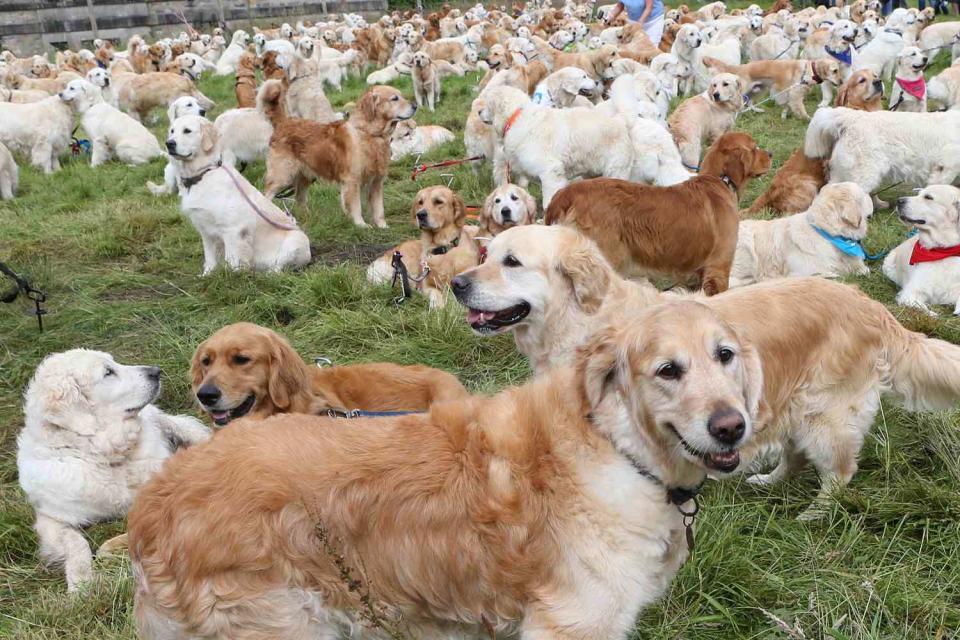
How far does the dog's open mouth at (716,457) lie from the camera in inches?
84.4

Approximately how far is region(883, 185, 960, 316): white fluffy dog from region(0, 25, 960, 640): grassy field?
20 cm

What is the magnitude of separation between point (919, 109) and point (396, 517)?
42.4 ft

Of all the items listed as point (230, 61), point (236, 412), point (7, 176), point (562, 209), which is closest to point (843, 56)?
point (562, 209)

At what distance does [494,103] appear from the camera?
966 cm

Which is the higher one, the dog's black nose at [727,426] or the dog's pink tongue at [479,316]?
the dog's black nose at [727,426]

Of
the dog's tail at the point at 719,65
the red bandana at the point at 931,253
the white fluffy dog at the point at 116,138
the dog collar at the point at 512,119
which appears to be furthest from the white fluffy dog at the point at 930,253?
the white fluffy dog at the point at 116,138

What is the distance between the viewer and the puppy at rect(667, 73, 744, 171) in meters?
10.8

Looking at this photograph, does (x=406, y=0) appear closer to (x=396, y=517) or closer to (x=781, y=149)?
(x=781, y=149)

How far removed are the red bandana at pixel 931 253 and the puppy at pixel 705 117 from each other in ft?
15.7

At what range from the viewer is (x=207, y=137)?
7547 millimetres

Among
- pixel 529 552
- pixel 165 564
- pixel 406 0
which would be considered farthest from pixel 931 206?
pixel 406 0

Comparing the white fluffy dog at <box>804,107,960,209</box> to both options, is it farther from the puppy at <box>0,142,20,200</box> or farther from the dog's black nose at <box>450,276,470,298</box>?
the puppy at <box>0,142,20,200</box>

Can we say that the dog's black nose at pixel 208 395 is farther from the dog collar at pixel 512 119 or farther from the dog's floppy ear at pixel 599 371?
the dog collar at pixel 512 119

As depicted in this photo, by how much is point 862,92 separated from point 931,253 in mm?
5430
